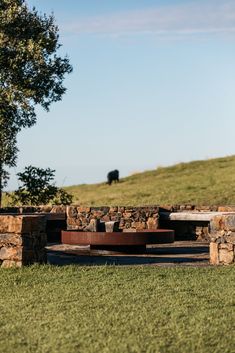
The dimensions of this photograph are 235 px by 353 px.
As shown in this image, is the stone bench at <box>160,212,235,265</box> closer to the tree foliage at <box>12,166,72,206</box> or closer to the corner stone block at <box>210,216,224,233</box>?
the corner stone block at <box>210,216,224,233</box>

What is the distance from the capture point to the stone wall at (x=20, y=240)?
586 inches

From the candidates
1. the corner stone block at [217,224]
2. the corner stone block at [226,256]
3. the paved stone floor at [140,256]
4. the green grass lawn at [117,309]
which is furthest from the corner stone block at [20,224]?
the corner stone block at [226,256]

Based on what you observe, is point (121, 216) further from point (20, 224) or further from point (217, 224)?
point (20, 224)

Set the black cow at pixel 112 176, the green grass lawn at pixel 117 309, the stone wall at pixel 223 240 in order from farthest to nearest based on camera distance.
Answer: the black cow at pixel 112 176 < the stone wall at pixel 223 240 < the green grass lawn at pixel 117 309

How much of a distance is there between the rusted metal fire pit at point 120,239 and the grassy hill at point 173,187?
1611 centimetres

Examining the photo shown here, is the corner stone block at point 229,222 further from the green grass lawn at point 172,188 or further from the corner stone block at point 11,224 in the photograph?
the green grass lawn at point 172,188

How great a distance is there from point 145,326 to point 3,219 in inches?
247

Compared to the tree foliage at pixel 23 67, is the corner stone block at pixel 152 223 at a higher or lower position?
lower

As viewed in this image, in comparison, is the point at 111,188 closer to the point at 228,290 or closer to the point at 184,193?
the point at 184,193

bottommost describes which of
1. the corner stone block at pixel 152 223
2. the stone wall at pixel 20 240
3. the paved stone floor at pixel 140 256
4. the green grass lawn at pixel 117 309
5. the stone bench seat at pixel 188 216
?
the green grass lawn at pixel 117 309

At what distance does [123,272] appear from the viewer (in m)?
14.1

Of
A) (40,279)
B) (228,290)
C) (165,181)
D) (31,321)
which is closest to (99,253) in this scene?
(40,279)

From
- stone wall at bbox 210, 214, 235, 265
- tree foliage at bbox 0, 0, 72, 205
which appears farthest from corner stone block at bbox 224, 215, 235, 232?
tree foliage at bbox 0, 0, 72, 205

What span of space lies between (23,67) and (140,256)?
17.4m
